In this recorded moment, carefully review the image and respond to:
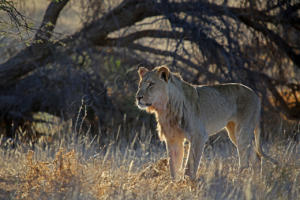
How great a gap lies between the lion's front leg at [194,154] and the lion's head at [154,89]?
0.62 metres

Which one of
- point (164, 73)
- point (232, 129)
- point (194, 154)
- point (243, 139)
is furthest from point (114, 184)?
point (232, 129)

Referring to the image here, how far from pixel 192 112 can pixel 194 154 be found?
0.59 meters

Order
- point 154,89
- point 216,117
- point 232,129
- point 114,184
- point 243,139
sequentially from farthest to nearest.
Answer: point 232,129
point 243,139
point 216,117
point 154,89
point 114,184

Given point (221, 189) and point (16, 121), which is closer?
point (221, 189)

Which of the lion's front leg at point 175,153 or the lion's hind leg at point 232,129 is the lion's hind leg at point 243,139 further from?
the lion's front leg at point 175,153

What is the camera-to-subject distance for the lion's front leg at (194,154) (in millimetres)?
5887

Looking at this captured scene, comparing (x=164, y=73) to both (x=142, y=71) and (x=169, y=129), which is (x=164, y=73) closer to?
(x=142, y=71)

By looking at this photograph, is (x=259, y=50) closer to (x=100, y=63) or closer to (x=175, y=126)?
(x=100, y=63)

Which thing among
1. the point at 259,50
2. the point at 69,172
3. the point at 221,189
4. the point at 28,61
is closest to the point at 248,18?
the point at 259,50

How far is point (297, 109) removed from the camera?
10.9m

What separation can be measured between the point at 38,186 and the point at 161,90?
1894mm

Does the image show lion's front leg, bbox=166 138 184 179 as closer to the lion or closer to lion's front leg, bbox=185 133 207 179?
the lion

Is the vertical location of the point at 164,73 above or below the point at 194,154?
above

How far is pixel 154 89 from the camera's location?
574 cm
